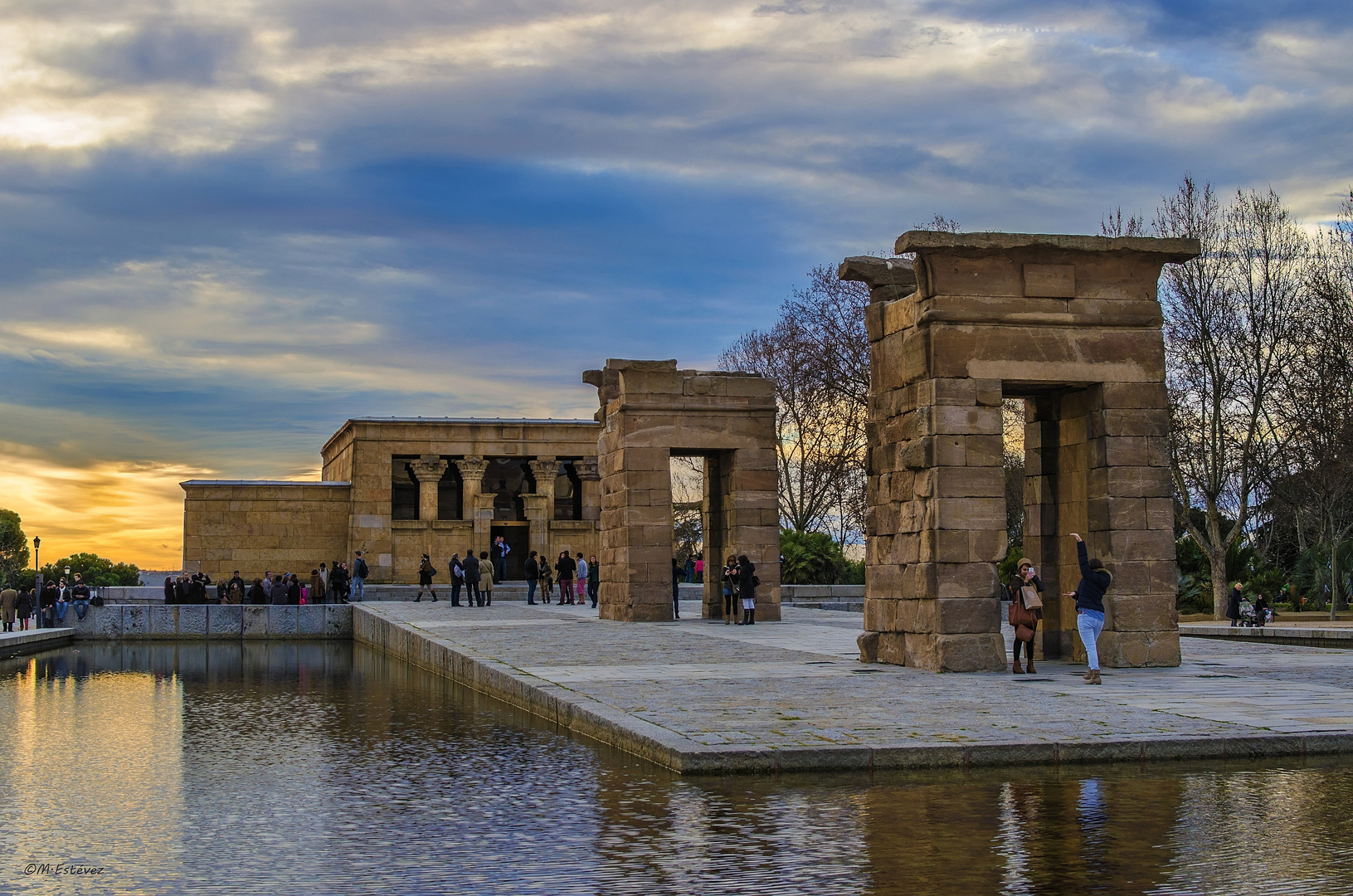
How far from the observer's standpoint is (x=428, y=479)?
49062 millimetres

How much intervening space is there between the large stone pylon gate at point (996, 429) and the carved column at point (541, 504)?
33.1 metres

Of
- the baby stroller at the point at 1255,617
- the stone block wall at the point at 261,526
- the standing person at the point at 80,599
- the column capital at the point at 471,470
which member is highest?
the column capital at the point at 471,470

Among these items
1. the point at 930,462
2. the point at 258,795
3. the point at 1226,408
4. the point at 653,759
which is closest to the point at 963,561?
the point at 930,462

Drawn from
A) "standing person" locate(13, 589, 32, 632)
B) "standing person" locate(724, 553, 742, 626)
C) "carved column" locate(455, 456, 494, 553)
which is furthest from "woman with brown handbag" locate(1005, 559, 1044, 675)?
"carved column" locate(455, 456, 494, 553)

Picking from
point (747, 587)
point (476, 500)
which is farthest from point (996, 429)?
point (476, 500)

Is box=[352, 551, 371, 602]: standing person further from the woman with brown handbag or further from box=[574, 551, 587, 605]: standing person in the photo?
the woman with brown handbag

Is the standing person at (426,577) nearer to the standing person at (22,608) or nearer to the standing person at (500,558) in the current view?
the standing person at (500,558)

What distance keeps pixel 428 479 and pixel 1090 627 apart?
36.9 meters

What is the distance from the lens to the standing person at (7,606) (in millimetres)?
28922

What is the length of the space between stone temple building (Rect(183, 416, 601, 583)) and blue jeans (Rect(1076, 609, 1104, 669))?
110 ft

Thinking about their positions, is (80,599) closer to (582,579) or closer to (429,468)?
(582,579)

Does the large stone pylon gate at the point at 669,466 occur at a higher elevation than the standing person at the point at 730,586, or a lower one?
higher

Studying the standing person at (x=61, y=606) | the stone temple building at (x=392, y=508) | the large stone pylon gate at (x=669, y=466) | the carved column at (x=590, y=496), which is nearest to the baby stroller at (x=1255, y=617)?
the large stone pylon gate at (x=669, y=466)

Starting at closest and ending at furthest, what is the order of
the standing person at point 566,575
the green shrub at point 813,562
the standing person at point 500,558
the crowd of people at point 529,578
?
the crowd of people at point 529,578 → the standing person at point 566,575 → the standing person at point 500,558 → the green shrub at point 813,562
